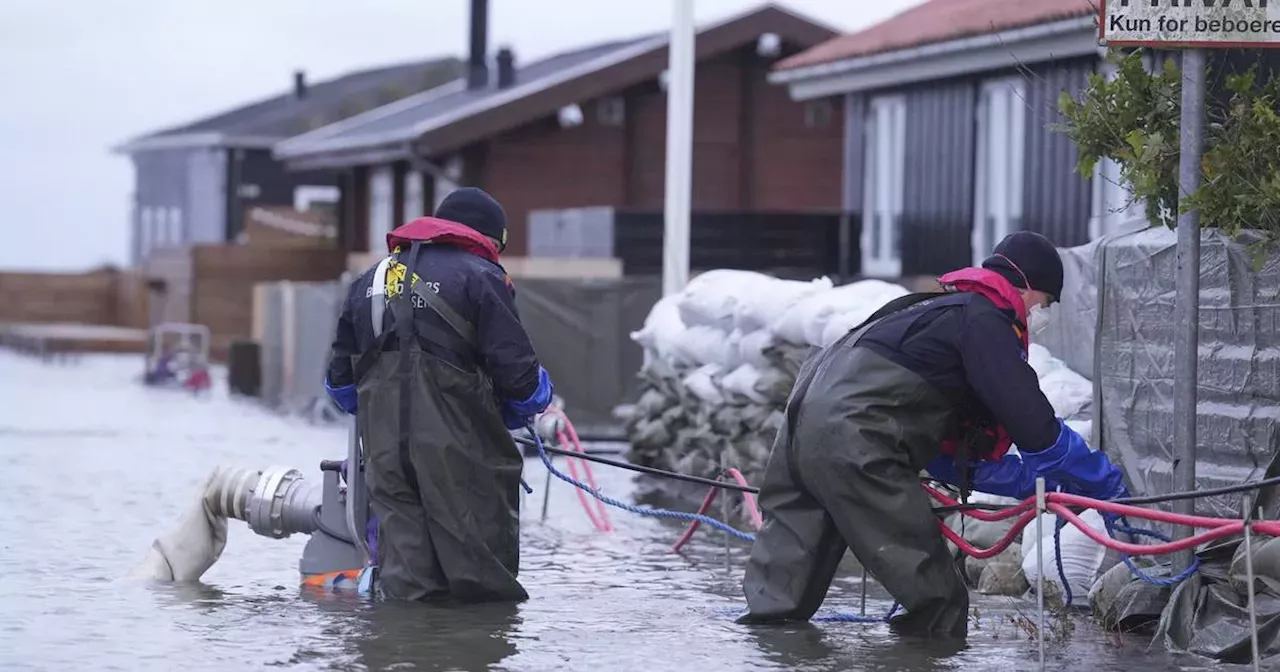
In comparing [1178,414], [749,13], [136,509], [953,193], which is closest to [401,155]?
[749,13]

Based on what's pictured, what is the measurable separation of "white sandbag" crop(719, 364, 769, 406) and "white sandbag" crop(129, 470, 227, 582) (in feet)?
17.0

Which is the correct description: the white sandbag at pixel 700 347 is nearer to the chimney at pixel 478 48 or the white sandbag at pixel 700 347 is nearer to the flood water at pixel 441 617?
the flood water at pixel 441 617

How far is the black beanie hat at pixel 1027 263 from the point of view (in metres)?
8.29

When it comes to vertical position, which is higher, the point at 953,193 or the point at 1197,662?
the point at 953,193

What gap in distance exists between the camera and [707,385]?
50.9 ft

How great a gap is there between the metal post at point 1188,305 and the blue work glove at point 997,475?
51cm

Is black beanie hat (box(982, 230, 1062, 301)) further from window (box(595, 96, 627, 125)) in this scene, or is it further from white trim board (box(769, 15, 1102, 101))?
window (box(595, 96, 627, 125))

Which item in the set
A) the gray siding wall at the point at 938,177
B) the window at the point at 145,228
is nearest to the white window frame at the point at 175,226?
Answer: the window at the point at 145,228

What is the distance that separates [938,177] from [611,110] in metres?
12.2

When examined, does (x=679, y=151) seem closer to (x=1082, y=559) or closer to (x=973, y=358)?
(x=1082, y=559)

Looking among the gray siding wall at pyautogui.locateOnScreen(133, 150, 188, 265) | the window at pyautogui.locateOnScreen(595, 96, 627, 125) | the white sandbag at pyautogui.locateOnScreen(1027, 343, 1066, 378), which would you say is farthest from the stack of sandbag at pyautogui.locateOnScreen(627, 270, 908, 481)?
the gray siding wall at pyautogui.locateOnScreen(133, 150, 188, 265)

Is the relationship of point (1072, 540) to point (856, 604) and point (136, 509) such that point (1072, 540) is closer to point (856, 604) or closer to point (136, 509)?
point (856, 604)

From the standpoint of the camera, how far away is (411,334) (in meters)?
9.16

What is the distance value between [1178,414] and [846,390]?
1.29m
